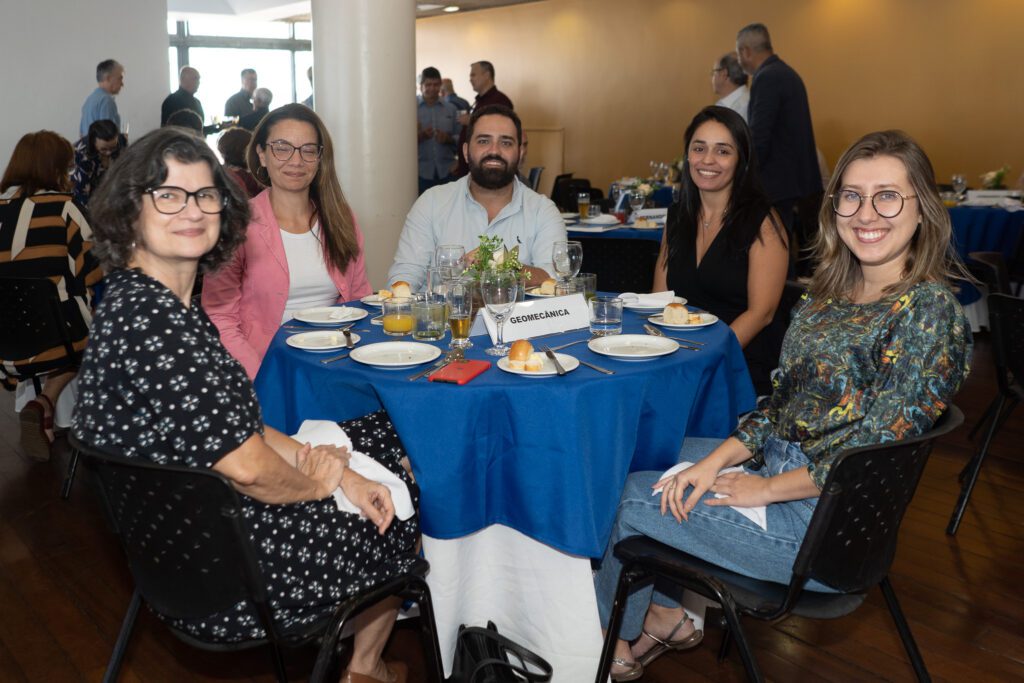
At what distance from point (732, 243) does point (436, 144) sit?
699 cm

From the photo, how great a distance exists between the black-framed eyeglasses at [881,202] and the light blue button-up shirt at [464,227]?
1.68 meters

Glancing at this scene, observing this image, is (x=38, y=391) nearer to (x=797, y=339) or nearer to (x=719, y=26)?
(x=797, y=339)

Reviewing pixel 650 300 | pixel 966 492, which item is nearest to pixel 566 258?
pixel 650 300

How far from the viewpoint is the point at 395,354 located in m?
2.25

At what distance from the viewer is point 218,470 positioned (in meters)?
1.60

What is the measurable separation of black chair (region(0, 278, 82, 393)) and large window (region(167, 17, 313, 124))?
11.8 m

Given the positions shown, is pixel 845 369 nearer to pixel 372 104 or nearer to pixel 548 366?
pixel 548 366

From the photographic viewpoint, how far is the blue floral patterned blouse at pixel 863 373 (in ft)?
5.55

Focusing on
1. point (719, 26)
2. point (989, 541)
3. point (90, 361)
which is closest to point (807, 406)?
point (90, 361)

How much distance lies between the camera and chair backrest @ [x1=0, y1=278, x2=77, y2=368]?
3.56m

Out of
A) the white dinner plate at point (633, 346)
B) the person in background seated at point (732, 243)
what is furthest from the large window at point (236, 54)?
the white dinner plate at point (633, 346)

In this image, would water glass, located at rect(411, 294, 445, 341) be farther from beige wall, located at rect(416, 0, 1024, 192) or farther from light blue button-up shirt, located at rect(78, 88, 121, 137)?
light blue button-up shirt, located at rect(78, 88, 121, 137)

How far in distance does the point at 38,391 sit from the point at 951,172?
853cm

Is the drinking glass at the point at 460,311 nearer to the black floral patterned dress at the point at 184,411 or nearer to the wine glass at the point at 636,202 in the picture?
the black floral patterned dress at the point at 184,411
